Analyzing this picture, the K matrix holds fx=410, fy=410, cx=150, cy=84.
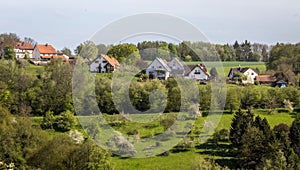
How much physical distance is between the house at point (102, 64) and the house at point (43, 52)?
13.5 m

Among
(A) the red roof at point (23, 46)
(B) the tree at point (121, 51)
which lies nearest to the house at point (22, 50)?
(A) the red roof at point (23, 46)

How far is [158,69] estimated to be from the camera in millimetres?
42062

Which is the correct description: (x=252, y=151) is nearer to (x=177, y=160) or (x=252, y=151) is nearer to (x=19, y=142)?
(x=177, y=160)

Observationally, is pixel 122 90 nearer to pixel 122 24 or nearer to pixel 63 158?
pixel 63 158

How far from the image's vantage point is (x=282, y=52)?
5822 centimetres

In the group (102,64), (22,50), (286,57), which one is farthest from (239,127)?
(22,50)

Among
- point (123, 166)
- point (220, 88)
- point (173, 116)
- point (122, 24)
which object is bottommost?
point (123, 166)

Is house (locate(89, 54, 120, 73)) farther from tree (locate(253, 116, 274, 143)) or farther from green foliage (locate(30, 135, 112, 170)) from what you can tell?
green foliage (locate(30, 135, 112, 170))

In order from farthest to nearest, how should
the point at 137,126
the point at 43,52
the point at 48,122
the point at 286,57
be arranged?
the point at 43,52
the point at 286,57
the point at 48,122
the point at 137,126

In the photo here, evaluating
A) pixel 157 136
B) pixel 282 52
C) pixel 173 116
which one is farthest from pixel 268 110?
pixel 282 52

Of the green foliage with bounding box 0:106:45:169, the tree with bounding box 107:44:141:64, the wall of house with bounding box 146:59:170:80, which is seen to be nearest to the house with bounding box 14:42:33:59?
the tree with bounding box 107:44:141:64

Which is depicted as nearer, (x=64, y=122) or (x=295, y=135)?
(x=295, y=135)

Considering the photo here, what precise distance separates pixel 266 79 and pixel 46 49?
30.6 m

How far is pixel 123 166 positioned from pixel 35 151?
4530 millimetres
